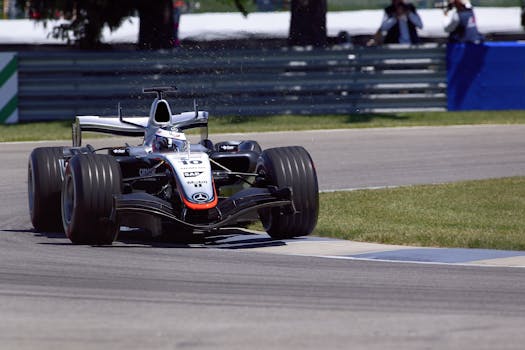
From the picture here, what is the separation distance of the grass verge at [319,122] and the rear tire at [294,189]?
1033 cm

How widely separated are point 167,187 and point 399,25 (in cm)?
1439

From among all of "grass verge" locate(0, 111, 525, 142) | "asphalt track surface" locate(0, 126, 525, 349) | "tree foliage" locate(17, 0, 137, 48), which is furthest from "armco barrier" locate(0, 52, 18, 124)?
"asphalt track surface" locate(0, 126, 525, 349)

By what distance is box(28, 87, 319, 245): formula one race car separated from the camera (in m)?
10.9

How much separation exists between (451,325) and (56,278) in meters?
3.04

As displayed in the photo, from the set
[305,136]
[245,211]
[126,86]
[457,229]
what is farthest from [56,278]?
[126,86]

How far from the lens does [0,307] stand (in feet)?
26.7

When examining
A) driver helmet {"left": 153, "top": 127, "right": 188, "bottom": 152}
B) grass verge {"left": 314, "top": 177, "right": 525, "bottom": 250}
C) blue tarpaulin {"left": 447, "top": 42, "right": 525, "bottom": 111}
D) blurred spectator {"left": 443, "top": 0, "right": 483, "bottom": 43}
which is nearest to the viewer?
grass verge {"left": 314, "top": 177, "right": 525, "bottom": 250}

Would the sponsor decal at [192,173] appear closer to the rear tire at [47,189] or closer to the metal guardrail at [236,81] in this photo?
the rear tire at [47,189]

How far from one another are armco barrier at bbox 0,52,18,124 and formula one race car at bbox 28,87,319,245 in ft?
36.5

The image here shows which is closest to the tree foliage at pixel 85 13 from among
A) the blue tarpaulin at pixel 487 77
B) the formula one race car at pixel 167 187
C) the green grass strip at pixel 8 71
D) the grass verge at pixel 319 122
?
the green grass strip at pixel 8 71

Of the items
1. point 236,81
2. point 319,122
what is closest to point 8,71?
point 236,81

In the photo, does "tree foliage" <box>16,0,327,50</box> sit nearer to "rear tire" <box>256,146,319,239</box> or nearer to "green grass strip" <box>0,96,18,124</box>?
"green grass strip" <box>0,96,18,124</box>

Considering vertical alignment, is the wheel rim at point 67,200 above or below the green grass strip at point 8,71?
below

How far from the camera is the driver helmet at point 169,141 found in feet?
39.0
